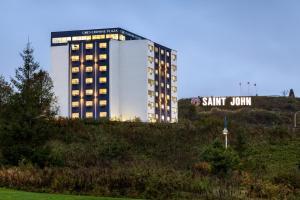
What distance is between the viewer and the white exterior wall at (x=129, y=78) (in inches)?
5566

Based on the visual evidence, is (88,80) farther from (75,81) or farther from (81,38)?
(81,38)

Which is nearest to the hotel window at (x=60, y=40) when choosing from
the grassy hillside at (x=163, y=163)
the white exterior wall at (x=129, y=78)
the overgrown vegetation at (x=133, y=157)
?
the white exterior wall at (x=129, y=78)

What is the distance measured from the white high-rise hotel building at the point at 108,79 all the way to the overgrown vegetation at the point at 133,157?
57.0 meters

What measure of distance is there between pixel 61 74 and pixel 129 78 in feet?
55.5

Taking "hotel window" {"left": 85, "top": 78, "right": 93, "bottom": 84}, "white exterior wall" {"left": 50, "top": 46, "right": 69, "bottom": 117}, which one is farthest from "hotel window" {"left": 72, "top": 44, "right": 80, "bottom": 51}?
"hotel window" {"left": 85, "top": 78, "right": 93, "bottom": 84}

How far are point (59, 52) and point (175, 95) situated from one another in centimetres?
3352

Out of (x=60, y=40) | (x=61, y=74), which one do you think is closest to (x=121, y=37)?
(x=60, y=40)

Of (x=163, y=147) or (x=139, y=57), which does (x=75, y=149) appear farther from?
(x=139, y=57)

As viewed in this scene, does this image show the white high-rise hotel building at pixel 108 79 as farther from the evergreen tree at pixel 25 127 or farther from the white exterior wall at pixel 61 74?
the evergreen tree at pixel 25 127

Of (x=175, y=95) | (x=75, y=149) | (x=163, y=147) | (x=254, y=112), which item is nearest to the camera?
(x=75, y=149)

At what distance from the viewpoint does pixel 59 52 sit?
478 feet

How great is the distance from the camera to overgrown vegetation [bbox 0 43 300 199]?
2906cm

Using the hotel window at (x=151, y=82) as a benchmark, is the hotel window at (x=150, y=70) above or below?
above

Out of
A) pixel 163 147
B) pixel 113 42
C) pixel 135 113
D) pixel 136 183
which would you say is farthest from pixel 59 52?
pixel 136 183
